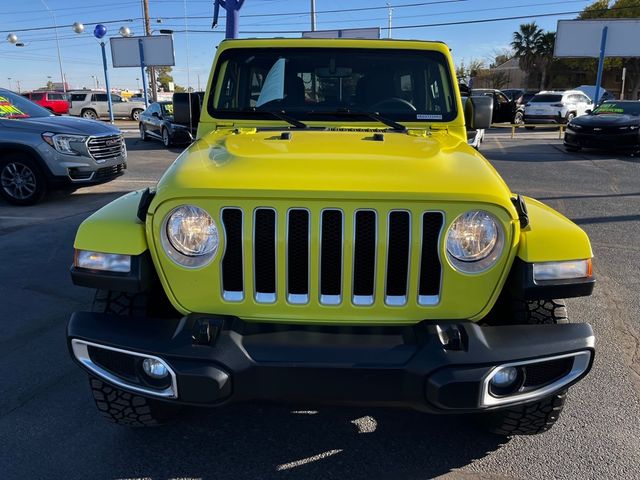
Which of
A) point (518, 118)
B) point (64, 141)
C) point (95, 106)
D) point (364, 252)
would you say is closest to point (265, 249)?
point (364, 252)

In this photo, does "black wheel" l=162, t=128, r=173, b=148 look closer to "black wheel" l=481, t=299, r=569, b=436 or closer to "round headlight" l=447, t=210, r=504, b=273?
"black wheel" l=481, t=299, r=569, b=436

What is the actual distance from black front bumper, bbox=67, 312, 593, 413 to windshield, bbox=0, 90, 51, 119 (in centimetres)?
729

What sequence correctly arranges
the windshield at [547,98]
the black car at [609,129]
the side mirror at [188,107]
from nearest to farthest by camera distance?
the side mirror at [188,107] < the black car at [609,129] < the windshield at [547,98]

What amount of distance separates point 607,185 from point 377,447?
8.96 meters

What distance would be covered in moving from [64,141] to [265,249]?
6.75 metres

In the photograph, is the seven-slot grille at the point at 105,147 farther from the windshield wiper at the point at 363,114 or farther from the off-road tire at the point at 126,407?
the off-road tire at the point at 126,407

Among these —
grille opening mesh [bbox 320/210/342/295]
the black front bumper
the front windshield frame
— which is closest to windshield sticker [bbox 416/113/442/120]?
grille opening mesh [bbox 320/210/342/295]

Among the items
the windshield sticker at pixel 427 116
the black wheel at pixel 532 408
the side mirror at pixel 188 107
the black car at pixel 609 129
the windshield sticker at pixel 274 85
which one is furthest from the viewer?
the black car at pixel 609 129

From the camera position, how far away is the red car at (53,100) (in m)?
29.1

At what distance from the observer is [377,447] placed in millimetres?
2576

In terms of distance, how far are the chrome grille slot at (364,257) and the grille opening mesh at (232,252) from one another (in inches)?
18.2

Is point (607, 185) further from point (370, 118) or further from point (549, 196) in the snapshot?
point (370, 118)

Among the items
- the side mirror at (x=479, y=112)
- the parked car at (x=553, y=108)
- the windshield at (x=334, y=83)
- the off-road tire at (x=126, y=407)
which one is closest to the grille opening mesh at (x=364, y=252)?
the off-road tire at (x=126, y=407)

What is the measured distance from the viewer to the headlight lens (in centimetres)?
759
